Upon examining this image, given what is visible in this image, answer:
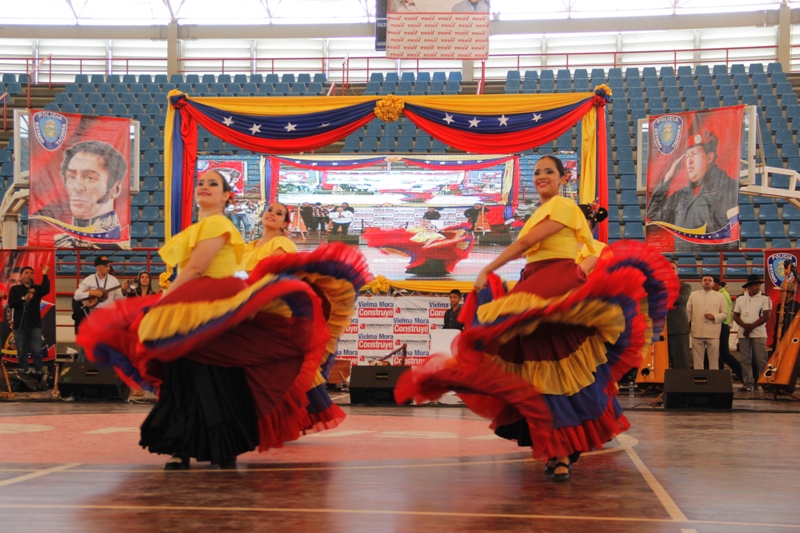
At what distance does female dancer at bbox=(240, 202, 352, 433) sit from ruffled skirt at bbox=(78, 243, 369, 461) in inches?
21.2

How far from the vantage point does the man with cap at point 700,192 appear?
38.3 feet

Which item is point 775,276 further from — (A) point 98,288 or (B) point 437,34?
(A) point 98,288

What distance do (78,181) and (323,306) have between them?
694 cm

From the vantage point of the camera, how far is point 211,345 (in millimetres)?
4926

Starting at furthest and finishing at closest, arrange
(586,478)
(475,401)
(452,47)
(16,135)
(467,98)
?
1. (452,47)
2. (16,135)
3. (467,98)
4. (475,401)
5. (586,478)

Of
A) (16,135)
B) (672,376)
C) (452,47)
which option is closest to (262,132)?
(16,135)

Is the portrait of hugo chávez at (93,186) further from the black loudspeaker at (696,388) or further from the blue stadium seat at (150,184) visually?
the black loudspeaker at (696,388)

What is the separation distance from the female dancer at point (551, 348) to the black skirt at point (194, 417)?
94 cm

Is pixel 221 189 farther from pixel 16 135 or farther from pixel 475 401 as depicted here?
pixel 16 135

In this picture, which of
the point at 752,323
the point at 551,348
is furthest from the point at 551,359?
the point at 752,323

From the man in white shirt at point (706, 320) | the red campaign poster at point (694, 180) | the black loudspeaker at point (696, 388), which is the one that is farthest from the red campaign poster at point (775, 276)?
the black loudspeaker at point (696, 388)

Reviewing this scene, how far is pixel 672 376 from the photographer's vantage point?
9.64 metres

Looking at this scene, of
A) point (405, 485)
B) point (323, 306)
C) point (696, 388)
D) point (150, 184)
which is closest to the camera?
point (405, 485)

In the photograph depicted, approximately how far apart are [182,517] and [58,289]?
1293 centimetres
